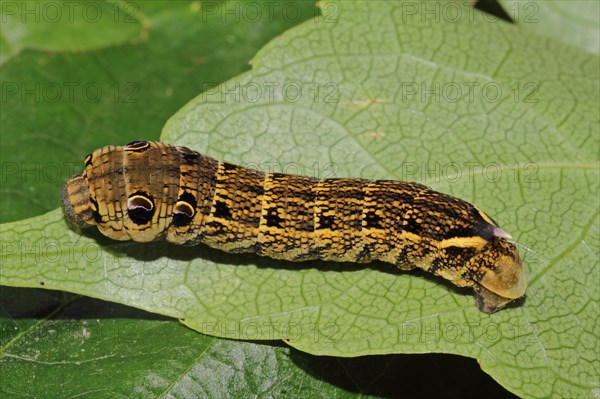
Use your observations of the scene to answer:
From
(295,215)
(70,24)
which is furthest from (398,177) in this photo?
(70,24)

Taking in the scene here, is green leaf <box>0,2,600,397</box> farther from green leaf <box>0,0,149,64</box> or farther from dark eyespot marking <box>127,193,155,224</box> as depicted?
green leaf <box>0,0,149,64</box>

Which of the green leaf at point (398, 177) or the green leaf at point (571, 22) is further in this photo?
the green leaf at point (571, 22)

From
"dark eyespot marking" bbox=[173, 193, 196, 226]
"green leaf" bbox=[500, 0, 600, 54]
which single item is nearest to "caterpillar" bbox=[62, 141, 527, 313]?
"dark eyespot marking" bbox=[173, 193, 196, 226]

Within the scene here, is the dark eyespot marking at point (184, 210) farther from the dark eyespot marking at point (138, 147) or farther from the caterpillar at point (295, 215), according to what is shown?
the dark eyespot marking at point (138, 147)

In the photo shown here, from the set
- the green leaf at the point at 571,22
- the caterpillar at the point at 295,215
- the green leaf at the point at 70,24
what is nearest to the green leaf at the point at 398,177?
the caterpillar at the point at 295,215

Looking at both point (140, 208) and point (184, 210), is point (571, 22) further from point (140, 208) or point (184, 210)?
point (140, 208)

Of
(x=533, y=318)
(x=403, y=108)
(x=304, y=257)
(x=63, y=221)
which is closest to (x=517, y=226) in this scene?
(x=533, y=318)

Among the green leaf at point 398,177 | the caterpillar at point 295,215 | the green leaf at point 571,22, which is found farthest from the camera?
the green leaf at point 571,22
